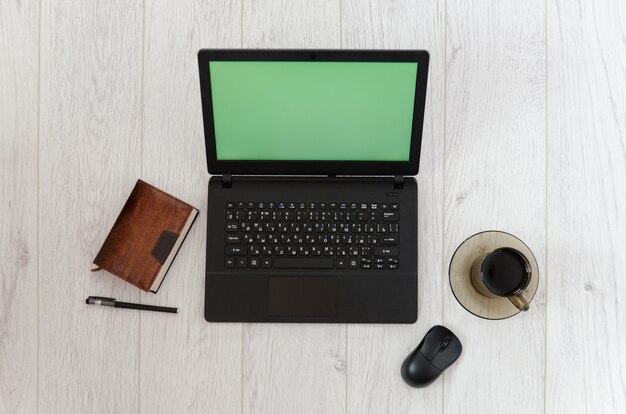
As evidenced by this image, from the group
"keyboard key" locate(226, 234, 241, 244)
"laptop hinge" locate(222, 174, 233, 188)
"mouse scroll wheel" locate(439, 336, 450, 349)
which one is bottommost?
"mouse scroll wheel" locate(439, 336, 450, 349)

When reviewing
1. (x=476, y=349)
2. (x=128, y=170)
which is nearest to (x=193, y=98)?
(x=128, y=170)

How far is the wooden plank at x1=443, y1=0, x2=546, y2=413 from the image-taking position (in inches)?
36.3

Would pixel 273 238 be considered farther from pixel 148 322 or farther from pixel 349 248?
pixel 148 322

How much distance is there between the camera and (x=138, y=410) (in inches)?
36.5

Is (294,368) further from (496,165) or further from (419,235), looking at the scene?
(496,165)

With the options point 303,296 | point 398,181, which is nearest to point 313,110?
point 398,181

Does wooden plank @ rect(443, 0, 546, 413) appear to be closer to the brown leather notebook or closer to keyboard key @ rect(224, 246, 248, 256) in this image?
keyboard key @ rect(224, 246, 248, 256)

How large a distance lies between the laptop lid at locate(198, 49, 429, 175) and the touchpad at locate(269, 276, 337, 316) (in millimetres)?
180

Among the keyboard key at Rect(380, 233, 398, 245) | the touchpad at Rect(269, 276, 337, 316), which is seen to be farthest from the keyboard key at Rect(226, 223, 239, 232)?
the keyboard key at Rect(380, 233, 398, 245)

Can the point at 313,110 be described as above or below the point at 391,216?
above

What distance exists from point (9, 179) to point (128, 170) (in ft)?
0.68

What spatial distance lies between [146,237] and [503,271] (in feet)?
1.91

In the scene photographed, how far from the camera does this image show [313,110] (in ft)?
2.81

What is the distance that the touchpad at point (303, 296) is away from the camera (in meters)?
0.91
